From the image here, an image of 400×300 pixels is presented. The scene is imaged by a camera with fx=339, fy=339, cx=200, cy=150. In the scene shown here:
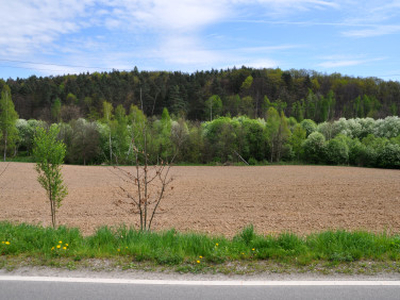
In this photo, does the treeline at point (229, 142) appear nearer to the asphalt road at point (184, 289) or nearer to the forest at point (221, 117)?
the forest at point (221, 117)

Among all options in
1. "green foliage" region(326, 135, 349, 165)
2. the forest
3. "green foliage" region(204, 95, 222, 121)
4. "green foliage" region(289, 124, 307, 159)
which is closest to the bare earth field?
the forest

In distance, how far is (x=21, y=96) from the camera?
282ft

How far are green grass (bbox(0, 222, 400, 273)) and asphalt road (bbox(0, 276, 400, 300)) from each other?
1.47ft

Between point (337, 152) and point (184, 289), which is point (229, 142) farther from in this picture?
point (184, 289)

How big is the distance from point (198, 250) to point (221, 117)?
60077mm

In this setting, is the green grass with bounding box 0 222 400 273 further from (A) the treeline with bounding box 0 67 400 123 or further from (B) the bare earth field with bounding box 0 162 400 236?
(A) the treeline with bounding box 0 67 400 123

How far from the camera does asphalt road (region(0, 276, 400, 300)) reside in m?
3.81

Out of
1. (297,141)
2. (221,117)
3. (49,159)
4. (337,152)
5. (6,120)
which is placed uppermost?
(221,117)

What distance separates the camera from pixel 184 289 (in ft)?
13.0

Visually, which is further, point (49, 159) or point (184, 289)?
point (49, 159)

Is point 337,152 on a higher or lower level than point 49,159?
lower

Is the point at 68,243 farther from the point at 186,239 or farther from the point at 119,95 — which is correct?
the point at 119,95

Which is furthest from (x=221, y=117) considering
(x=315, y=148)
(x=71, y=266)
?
(x=71, y=266)

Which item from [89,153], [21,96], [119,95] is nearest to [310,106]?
[119,95]
